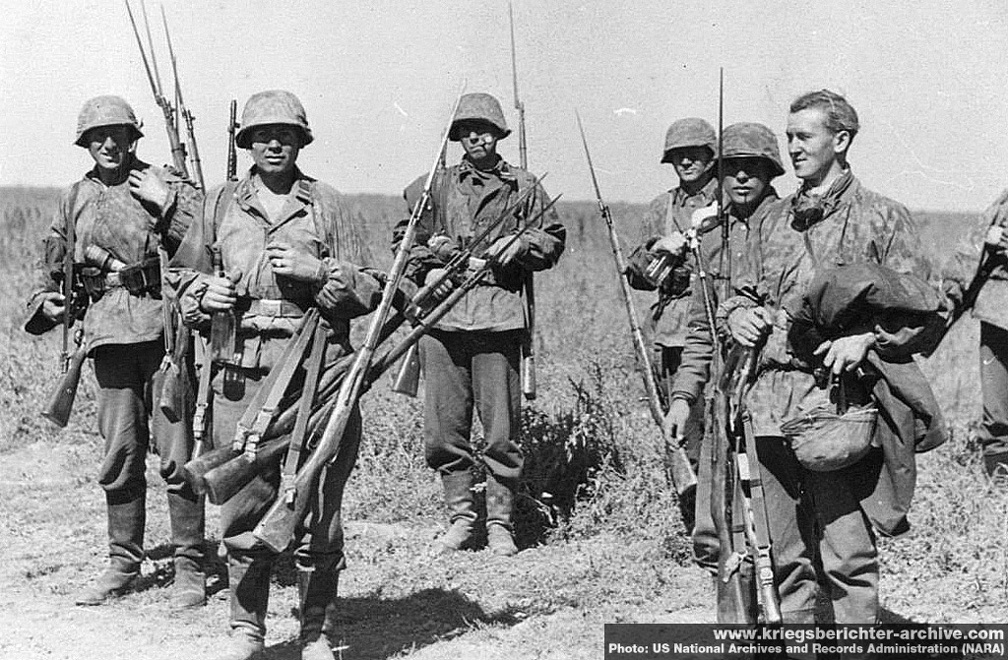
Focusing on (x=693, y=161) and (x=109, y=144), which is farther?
(x=693, y=161)

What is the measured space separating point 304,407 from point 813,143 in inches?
92.5

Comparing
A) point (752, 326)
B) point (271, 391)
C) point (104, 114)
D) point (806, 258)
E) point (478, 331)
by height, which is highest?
point (104, 114)

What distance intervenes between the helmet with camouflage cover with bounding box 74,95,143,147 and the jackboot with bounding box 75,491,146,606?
6.49 feet

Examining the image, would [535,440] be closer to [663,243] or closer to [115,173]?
[663,243]

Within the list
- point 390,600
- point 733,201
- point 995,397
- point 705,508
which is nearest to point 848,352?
point 705,508

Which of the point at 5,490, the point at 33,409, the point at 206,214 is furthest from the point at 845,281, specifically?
the point at 33,409

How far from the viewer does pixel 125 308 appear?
6.54m

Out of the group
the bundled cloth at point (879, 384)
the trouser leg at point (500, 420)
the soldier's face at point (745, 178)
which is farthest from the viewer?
the trouser leg at point (500, 420)

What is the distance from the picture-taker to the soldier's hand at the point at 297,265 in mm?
5258

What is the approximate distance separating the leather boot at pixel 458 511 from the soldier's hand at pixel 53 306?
99.7 inches

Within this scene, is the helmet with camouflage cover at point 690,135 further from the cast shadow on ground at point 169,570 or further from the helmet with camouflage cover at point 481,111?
the cast shadow on ground at point 169,570

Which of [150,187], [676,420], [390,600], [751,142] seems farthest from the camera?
[390,600]

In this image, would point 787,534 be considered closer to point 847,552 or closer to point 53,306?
point 847,552

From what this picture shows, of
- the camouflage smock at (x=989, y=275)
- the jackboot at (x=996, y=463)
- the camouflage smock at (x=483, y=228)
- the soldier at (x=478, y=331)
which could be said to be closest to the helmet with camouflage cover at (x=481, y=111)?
the soldier at (x=478, y=331)
